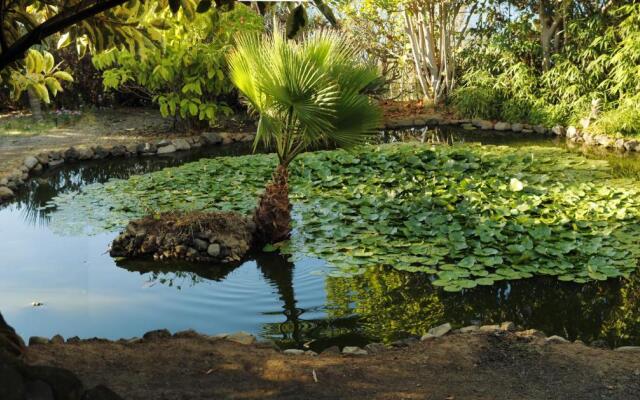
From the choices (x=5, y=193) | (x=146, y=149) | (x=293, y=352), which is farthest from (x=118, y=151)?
(x=293, y=352)

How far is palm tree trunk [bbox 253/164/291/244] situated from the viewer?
605 cm

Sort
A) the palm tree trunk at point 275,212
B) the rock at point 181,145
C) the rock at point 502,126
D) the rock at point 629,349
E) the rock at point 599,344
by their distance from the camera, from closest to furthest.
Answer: the rock at point 629,349 → the rock at point 599,344 → the palm tree trunk at point 275,212 → the rock at point 181,145 → the rock at point 502,126

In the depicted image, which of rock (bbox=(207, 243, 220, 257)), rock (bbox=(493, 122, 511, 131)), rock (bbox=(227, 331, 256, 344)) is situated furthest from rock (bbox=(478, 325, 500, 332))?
rock (bbox=(493, 122, 511, 131))

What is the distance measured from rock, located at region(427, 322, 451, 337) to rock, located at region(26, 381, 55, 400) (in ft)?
7.72

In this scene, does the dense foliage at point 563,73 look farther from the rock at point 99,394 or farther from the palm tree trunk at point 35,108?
the rock at point 99,394

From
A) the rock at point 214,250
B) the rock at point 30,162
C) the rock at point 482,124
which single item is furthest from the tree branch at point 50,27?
the rock at point 482,124

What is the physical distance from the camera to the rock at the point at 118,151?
11.0 m

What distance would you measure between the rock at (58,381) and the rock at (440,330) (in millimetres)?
2265

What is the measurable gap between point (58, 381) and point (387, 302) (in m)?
2.84

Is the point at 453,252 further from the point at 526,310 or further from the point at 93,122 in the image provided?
the point at 93,122

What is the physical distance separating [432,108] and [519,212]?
29.9 feet

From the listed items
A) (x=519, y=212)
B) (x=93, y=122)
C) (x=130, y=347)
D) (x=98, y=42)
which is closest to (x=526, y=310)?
(x=519, y=212)

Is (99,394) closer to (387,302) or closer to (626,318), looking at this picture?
(387,302)

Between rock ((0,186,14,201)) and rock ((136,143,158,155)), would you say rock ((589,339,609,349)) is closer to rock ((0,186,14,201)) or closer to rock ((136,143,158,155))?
rock ((0,186,14,201))
